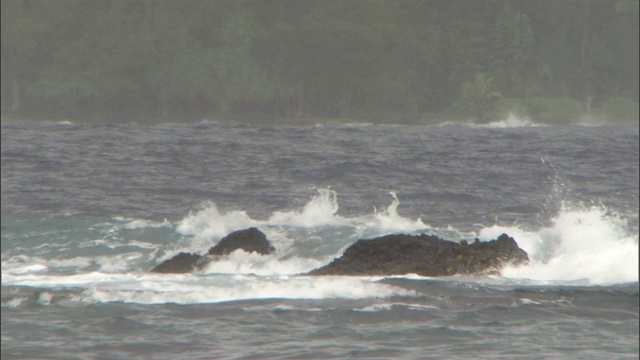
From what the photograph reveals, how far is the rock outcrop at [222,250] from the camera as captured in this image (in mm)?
15977

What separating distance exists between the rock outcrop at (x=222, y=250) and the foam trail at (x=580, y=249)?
13.6 feet

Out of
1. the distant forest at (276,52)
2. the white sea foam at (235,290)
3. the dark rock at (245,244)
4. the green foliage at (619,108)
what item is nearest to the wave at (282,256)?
the white sea foam at (235,290)

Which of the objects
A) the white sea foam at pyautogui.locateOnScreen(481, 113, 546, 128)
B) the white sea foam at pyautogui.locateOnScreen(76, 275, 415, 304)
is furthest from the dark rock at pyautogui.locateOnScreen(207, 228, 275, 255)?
the white sea foam at pyautogui.locateOnScreen(481, 113, 546, 128)

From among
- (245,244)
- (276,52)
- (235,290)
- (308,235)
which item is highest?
(276,52)

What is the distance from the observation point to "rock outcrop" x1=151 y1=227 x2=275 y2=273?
15977mm

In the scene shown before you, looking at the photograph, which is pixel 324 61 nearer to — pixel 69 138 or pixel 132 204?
pixel 132 204

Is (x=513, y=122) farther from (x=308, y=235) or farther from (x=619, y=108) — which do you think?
(x=308, y=235)

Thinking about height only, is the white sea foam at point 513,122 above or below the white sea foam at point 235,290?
above

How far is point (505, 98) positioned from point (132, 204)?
37.8 ft

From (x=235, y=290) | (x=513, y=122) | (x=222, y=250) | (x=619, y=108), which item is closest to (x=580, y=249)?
(x=222, y=250)

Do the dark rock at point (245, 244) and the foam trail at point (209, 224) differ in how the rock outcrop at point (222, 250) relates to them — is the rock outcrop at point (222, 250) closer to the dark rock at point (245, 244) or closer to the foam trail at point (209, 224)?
the dark rock at point (245, 244)

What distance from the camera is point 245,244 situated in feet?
56.6

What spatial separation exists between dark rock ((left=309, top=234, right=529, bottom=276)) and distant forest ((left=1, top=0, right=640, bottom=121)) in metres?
4.70

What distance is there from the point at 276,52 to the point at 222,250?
562cm
